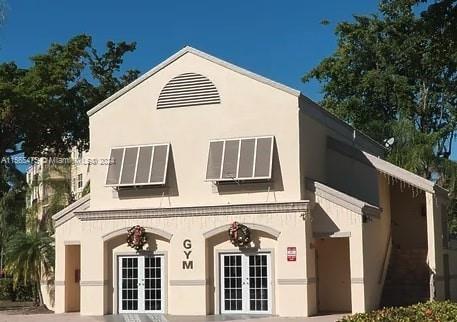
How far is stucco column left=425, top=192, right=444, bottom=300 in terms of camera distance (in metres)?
24.9

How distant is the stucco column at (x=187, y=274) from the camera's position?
23906 mm

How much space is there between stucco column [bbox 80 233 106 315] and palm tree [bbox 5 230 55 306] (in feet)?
11.9

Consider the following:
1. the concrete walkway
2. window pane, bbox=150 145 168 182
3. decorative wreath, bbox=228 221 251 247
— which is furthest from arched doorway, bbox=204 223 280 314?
window pane, bbox=150 145 168 182

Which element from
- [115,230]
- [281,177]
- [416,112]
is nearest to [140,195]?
[115,230]

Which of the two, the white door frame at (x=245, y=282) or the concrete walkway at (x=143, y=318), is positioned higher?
the white door frame at (x=245, y=282)

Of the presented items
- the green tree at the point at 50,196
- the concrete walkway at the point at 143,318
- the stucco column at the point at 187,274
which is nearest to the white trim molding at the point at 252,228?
the stucco column at the point at 187,274

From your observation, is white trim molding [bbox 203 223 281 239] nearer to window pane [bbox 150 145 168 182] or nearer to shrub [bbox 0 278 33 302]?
window pane [bbox 150 145 168 182]

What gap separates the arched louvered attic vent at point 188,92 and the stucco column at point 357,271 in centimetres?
653

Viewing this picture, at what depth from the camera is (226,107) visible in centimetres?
2473

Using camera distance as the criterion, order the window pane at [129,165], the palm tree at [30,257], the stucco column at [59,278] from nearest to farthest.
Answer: the window pane at [129,165], the stucco column at [59,278], the palm tree at [30,257]

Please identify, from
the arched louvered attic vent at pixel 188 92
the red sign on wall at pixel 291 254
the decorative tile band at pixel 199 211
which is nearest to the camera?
the red sign on wall at pixel 291 254

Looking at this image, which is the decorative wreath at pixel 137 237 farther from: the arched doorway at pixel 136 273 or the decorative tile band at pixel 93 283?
the decorative tile band at pixel 93 283

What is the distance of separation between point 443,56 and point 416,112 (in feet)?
89.1

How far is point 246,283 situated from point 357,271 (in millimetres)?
3622
